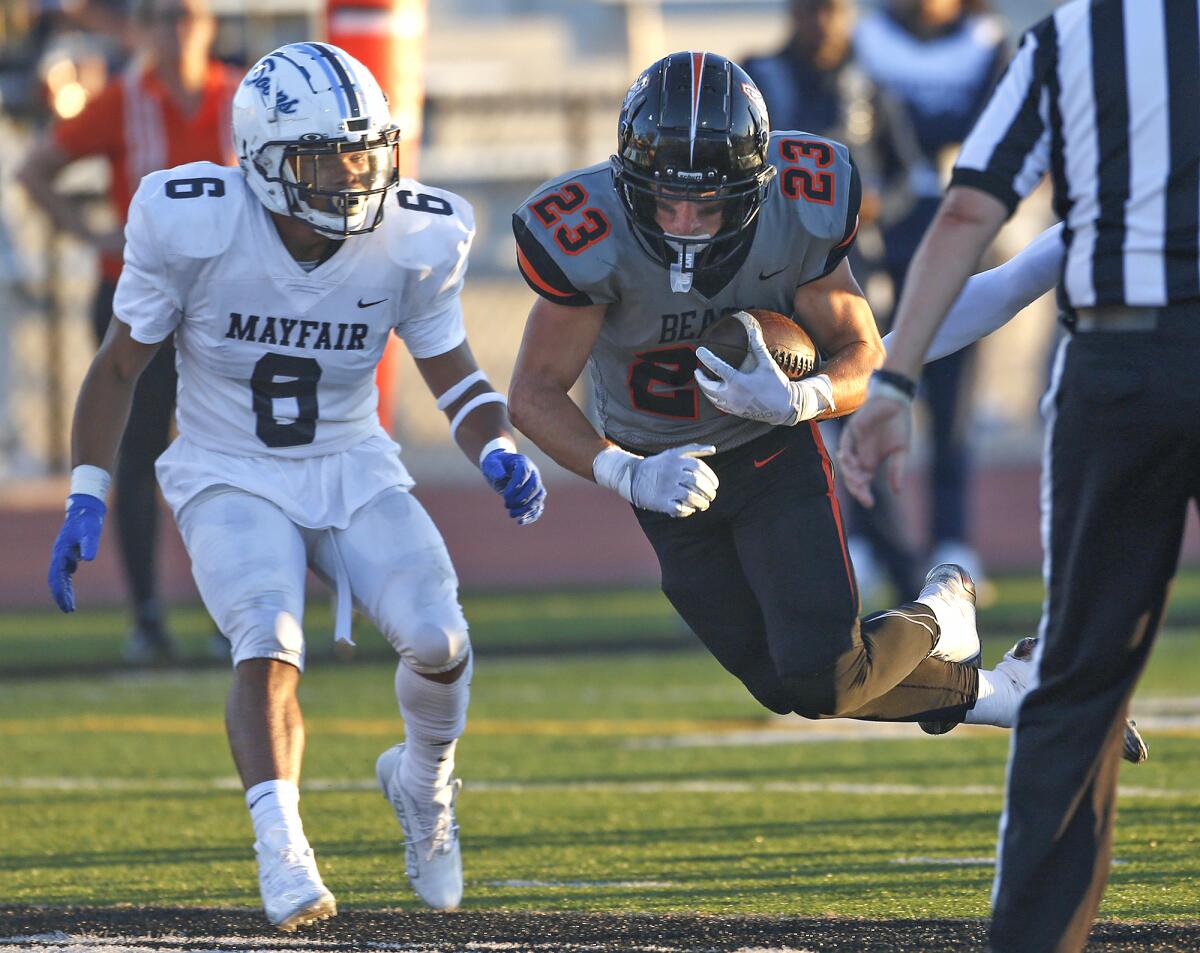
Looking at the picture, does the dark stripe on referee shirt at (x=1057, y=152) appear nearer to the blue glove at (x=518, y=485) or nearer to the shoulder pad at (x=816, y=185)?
the shoulder pad at (x=816, y=185)

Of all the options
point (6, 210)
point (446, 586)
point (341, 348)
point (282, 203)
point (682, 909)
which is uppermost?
point (282, 203)

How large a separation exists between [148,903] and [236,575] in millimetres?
644

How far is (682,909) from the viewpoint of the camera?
12.5 feet

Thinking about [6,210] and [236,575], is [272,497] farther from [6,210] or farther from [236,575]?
[6,210]

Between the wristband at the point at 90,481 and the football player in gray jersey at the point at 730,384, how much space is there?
0.86 metres

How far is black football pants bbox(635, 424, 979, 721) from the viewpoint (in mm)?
3891

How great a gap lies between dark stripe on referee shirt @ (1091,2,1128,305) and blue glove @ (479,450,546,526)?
147 cm

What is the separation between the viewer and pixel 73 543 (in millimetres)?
4094

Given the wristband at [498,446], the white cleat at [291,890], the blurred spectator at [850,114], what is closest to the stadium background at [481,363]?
the blurred spectator at [850,114]

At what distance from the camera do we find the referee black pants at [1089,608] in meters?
2.85

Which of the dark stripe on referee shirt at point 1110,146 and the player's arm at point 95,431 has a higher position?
the dark stripe on referee shirt at point 1110,146

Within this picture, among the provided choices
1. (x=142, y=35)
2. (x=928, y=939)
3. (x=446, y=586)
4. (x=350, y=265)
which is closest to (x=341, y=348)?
(x=350, y=265)

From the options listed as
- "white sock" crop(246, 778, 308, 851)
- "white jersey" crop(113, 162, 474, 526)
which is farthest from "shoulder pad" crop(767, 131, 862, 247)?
"white sock" crop(246, 778, 308, 851)

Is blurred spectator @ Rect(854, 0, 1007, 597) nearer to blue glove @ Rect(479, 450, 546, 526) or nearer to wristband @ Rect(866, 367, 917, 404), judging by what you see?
blue glove @ Rect(479, 450, 546, 526)
